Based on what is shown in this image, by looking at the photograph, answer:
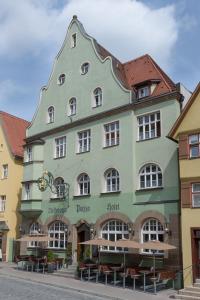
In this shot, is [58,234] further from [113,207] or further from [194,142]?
[194,142]

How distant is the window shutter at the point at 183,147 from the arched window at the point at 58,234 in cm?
1137

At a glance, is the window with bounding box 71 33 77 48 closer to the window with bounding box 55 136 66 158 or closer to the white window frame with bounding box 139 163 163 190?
the window with bounding box 55 136 66 158

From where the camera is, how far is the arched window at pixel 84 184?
28359 millimetres

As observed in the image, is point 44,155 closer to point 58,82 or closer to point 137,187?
point 58,82

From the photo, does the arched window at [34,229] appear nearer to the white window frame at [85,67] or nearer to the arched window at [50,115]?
the arched window at [50,115]

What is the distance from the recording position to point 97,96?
29062 mm

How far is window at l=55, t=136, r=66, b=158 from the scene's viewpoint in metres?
30.8

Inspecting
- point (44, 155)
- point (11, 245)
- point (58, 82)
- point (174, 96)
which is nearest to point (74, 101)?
point (58, 82)

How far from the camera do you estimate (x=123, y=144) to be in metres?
26.2

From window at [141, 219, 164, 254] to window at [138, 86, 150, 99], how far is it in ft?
27.8

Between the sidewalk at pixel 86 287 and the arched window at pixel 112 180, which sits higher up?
the arched window at pixel 112 180

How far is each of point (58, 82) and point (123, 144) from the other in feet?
31.1

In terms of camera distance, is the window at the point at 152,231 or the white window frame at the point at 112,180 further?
the white window frame at the point at 112,180

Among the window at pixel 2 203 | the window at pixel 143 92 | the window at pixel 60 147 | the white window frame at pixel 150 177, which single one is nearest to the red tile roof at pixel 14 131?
the window at pixel 2 203
